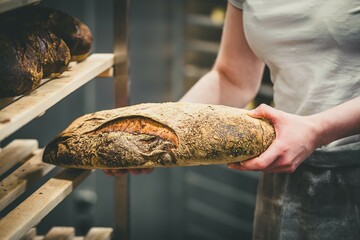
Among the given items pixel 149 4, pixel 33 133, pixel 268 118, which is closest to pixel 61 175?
pixel 268 118

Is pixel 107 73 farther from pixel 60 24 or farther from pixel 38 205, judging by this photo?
pixel 38 205

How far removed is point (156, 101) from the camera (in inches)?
162

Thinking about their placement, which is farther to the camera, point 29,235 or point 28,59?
point 29,235

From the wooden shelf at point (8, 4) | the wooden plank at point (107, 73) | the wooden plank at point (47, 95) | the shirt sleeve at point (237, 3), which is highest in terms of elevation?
the wooden shelf at point (8, 4)

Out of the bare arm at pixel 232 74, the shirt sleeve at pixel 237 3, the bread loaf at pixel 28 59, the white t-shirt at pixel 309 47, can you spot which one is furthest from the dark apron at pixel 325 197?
the bread loaf at pixel 28 59

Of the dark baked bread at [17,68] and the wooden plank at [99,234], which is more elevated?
the dark baked bread at [17,68]

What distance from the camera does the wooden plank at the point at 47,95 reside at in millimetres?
1160

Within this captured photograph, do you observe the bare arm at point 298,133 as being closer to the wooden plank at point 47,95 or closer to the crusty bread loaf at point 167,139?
the crusty bread loaf at point 167,139

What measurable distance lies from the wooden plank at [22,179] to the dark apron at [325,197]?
2.26 ft

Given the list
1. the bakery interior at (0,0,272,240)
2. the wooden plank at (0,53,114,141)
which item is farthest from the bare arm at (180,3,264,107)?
the bakery interior at (0,0,272,240)

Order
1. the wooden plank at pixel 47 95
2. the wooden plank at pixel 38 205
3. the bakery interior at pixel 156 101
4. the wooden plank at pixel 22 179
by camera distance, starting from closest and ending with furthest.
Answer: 1. the wooden plank at pixel 47 95
2. the wooden plank at pixel 38 205
3. the wooden plank at pixel 22 179
4. the bakery interior at pixel 156 101

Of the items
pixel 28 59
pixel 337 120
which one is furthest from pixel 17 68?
pixel 337 120

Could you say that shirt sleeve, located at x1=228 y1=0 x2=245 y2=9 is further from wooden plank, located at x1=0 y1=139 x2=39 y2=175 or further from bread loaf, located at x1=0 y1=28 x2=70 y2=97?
wooden plank, located at x1=0 y1=139 x2=39 y2=175

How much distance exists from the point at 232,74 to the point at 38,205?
2.84 ft
